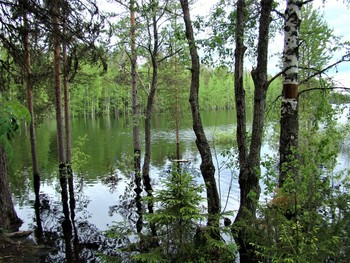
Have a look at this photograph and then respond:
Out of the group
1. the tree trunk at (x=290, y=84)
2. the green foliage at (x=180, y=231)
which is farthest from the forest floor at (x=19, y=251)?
the tree trunk at (x=290, y=84)

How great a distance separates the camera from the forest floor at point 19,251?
5.39 m

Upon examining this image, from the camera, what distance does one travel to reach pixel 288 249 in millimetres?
2998

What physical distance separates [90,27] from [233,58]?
337cm

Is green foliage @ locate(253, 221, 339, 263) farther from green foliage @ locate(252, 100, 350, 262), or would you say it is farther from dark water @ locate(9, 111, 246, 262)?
dark water @ locate(9, 111, 246, 262)

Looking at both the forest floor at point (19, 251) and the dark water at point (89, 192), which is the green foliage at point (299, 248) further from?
the forest floor at point (19, 251)

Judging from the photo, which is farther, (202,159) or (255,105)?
(202,159)

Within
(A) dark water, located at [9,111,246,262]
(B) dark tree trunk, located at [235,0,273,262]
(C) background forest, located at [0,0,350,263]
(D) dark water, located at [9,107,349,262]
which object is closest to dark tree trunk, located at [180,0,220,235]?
(C) background forest, located at [0,0,350,263]

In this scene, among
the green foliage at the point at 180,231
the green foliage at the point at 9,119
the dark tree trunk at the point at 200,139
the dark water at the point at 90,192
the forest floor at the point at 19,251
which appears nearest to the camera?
the green foliage at the point at 9,119

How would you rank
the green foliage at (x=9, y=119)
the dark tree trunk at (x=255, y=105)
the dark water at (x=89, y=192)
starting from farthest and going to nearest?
the dark water at (x=89, y=192) → the dark tree trunk at (x=255, y=105) → the green foliage at (x=9, y=119)

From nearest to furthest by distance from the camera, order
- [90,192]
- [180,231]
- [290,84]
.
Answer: [180,231], [290,84], [90,192]

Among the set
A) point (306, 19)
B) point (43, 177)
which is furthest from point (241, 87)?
point (306, 19)

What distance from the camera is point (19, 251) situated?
577cm

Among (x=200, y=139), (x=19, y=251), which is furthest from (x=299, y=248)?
(x=19, y=251)

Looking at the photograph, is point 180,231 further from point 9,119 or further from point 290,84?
point 290,84
